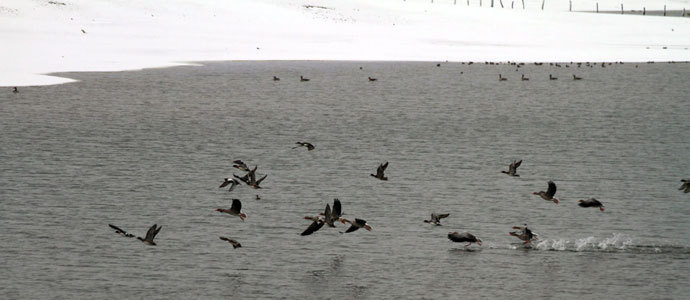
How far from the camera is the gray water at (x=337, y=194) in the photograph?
17875 millimetres

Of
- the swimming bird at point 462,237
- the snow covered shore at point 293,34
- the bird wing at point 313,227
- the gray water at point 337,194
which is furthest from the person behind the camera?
the snow covered shore at point 293,34

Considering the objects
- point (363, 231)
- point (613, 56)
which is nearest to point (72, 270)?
point (363, 231)

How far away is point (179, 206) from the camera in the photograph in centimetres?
2367

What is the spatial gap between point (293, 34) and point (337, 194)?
203 ft

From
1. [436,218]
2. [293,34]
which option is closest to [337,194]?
[436,218]

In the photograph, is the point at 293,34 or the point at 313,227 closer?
the point at 313,227

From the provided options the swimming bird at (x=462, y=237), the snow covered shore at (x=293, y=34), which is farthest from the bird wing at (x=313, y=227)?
the snow covered shore at (x=293, y=34)

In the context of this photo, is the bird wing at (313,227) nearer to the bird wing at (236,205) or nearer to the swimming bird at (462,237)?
the bird wing at (236,205)

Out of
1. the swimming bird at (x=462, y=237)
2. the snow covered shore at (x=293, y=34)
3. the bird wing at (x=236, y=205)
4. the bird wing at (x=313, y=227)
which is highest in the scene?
the snow covered shore at (x=293, y=34)

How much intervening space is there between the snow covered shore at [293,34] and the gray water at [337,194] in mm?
16066

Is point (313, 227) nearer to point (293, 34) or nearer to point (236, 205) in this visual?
point (236, 205)

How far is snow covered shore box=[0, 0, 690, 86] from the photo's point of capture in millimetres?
67375

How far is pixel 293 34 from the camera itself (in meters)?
86.5

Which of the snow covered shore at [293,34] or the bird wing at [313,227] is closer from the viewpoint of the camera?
the bird wing at [313,227]
